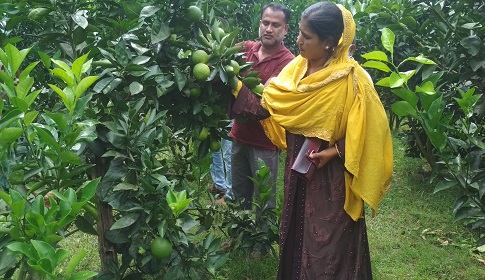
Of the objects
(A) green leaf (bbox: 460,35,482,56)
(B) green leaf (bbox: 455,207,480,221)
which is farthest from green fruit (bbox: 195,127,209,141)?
(A) green leaf (bbox: 460,35,482,56)

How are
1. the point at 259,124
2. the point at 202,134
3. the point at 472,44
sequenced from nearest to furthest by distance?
1. the point at 202,134
2. the point at 472,44
3. the point at 259,124

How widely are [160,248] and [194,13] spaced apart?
0.97m

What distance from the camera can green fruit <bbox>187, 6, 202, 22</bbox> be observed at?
A: 2229mm

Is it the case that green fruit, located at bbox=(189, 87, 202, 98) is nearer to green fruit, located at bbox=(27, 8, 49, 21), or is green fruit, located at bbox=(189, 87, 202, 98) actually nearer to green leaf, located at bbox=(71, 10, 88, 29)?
green leaf, located at bbox=(71, 10, 88, 29)

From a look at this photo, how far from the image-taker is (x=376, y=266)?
372cm

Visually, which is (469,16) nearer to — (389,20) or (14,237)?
(389,20)

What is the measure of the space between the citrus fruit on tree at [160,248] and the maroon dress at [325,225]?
866 millimetres

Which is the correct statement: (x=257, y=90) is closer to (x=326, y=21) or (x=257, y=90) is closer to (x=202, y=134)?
(x=202, y=134)

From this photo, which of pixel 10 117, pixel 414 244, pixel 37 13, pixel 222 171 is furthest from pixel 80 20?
pixel 414 244

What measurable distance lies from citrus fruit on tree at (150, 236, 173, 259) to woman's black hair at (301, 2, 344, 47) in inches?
44.7

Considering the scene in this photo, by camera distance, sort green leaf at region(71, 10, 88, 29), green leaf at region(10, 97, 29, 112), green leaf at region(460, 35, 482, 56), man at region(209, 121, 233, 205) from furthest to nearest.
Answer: man at region(209, 121, 233, 205) → green leaf at region(460, 35, 482, 56) → green leaf at region(71, 10, 88, 29) → green leaf at region(10, 97, 29, 112)

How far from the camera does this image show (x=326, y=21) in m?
2.36

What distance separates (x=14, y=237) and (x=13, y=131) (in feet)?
0.88

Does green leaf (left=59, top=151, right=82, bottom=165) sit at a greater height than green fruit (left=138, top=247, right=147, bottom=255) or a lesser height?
greater
